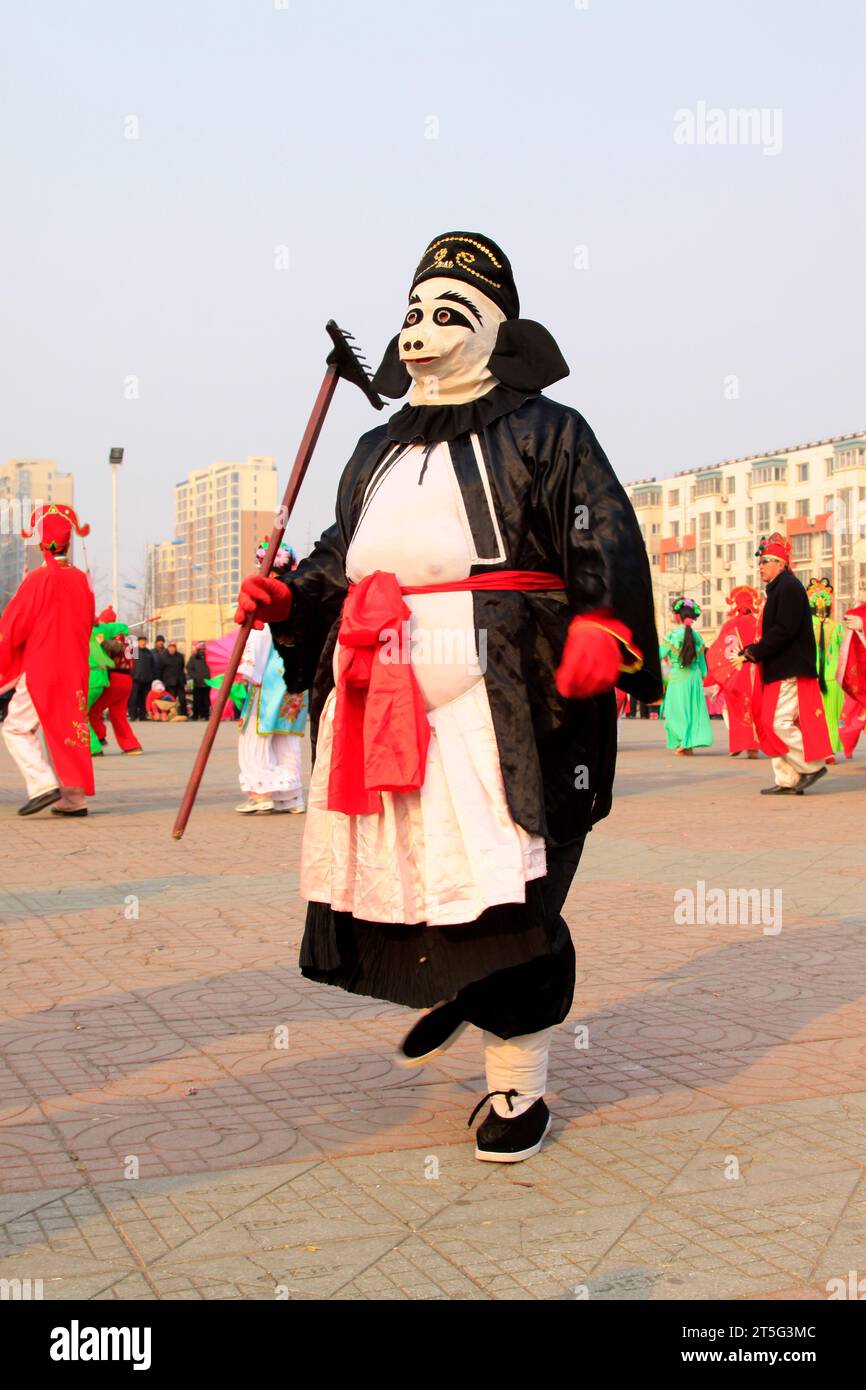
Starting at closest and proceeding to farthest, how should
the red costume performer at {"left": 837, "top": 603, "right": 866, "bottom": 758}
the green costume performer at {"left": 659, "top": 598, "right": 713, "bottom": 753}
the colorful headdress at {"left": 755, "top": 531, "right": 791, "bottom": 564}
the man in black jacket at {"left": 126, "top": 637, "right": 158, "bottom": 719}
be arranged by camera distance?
the colorful headdress at {"left": 755, "top": 531, "right": 791, "bottom": 564} → the red costume performer at {"left": 837, "top": 603, "right": 866, "bottom": 758} → the green costume performer at {"left": 659, "top": 598, "right": 713, "bottom": 753} → the man in black jacket at {"left": 126, "top": 637, "right": 158, "bottom": 719}

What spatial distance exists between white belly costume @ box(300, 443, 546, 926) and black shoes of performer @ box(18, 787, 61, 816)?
8.14 metres

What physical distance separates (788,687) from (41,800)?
6.45 m

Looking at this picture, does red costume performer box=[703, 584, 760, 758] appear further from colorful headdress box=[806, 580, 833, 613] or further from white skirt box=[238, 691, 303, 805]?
white skirt box=[238, 691, 303, 805]

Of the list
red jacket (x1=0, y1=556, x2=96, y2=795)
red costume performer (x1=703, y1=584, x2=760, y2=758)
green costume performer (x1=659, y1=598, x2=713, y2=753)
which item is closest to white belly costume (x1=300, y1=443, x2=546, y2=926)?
red jacket (x1=0, y1=556, x2=96, y2=795)

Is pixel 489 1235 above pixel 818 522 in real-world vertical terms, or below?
below

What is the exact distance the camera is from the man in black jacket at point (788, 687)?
44.2 feet

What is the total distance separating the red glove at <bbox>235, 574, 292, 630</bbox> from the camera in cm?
388

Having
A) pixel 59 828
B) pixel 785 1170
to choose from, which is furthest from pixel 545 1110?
pixel 59 828

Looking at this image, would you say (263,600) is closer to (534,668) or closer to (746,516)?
(534,668)

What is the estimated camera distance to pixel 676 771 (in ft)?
54.7

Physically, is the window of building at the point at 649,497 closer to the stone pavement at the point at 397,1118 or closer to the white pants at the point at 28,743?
the white pants at the point at 28,743

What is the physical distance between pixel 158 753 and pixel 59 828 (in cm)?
958

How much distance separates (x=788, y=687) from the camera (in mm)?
13664
